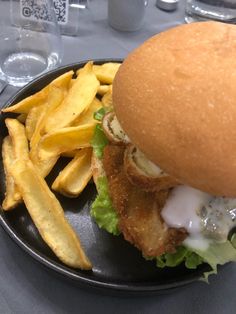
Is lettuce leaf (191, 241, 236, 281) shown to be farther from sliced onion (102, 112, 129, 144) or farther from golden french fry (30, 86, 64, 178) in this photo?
golden french fry (30, 86, 64, 178)

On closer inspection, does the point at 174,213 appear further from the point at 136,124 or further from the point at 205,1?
the point at 205,1

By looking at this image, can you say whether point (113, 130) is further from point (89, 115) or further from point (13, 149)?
point (13, 149)

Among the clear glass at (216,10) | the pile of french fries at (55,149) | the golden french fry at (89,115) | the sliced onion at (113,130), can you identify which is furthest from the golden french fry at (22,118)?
the clear glass at (216,10)

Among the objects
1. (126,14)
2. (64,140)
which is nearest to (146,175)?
(64,140)

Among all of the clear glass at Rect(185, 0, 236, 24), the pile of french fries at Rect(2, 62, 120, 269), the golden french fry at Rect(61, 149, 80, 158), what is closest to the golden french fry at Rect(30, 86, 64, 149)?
the pile of french fries at Rect(2, 62, 120, 269)

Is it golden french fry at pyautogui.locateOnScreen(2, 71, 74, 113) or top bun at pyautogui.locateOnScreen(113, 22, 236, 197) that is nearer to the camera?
top bun at pyautogui.locateOnScreen(113, 22, 236, 197)

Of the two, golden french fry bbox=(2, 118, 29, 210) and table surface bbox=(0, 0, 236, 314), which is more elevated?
golden french fry bbox=(2, 118, 29, 210)

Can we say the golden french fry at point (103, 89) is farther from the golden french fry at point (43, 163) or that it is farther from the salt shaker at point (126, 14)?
the salt shaker at point (126, 14)
